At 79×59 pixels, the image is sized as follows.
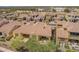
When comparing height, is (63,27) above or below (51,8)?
below

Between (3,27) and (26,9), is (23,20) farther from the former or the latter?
(3,27)

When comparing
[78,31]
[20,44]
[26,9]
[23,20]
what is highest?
[26,9]

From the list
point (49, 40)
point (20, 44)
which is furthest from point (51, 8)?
point (20, 44)

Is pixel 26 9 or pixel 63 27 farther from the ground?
pixel 26 9
